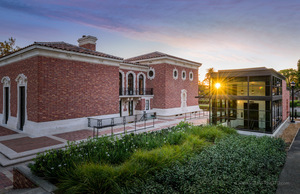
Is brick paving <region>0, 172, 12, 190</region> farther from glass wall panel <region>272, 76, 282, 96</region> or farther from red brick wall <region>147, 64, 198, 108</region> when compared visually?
red brick wall <region>147, 64, 198, 108</region>

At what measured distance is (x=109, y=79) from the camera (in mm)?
16953

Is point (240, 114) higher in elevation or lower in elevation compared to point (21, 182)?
higher

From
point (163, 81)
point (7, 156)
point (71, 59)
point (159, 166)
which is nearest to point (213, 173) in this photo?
point (159, 166)

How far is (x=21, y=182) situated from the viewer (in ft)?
18.2

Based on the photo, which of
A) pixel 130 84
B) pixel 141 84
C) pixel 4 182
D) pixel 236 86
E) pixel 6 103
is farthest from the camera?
pixel 141 84

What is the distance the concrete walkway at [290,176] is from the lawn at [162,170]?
0.18m

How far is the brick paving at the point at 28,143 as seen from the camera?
9.52 meters

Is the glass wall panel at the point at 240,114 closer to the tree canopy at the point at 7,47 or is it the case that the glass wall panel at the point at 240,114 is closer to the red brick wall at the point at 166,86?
the red brick wall at the point at 166,86

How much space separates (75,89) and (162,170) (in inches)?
454

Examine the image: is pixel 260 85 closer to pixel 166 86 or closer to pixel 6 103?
pixel 166 86

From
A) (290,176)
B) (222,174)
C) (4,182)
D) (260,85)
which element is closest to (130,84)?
(260,85)

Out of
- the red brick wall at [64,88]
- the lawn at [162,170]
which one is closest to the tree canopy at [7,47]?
the red brick wall at [64,88]

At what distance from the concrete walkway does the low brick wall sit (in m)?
6.94

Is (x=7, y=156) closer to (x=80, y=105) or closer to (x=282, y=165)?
(x=80, y=105)
